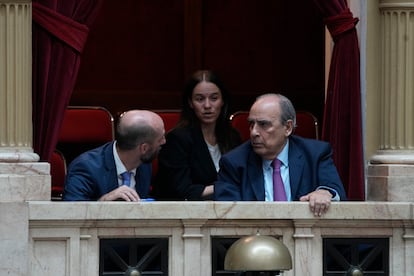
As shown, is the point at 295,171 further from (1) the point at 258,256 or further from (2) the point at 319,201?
(1) the point at 258,256

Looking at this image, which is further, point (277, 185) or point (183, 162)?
point (183, 162)

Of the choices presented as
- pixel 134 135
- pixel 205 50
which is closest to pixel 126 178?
pixel 134 135

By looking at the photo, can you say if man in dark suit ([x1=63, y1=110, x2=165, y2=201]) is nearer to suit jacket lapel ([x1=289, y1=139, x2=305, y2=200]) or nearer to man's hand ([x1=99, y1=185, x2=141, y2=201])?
man's hand ([x1=99, y1=185, x2=141, y2=201])

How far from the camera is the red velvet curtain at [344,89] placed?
1219 centimetres

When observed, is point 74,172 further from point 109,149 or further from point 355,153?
point 355,153

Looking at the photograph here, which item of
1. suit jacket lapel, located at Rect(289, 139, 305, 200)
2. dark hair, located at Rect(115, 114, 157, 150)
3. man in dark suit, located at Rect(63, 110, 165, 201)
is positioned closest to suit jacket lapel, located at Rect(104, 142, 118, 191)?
man in dark suit, located at Rect(63, 110, 165, 201)

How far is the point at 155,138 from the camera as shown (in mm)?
11508

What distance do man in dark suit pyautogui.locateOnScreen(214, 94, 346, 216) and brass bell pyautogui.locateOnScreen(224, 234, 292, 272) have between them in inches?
48.6

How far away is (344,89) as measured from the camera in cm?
1227

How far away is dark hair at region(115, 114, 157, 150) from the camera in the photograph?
1143cm

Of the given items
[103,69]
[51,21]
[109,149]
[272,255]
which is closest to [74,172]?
[109,149]

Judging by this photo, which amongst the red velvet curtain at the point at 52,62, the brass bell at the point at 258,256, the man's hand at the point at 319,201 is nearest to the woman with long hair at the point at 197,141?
the red velvet curtain at the point at 52,62

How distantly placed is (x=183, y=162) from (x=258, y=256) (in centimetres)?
216

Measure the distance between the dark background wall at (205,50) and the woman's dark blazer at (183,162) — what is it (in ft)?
10.9
